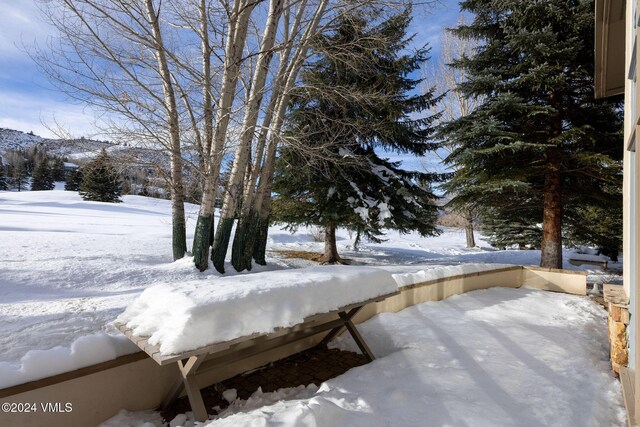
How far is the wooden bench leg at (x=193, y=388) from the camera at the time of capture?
224 centimetres

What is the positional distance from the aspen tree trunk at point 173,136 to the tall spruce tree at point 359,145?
285 cm

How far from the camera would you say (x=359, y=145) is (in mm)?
9789

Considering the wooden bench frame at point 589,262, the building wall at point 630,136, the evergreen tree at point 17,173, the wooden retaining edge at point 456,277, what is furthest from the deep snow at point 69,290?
the evergreen tree at point 17,173

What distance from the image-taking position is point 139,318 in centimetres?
228

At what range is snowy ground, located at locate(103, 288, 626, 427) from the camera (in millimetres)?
2271

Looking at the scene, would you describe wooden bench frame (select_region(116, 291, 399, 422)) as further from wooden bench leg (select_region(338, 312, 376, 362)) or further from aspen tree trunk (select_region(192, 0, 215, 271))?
aspen tree trunk (select_region(192, 0, 215, 271))

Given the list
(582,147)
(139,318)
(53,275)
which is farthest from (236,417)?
(582,147)

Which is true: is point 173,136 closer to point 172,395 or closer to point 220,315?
point 172,395

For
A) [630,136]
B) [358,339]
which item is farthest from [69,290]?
[630,136]

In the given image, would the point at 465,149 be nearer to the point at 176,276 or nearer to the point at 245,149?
the point at 245,149

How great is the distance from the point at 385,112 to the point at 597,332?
22.3 feet

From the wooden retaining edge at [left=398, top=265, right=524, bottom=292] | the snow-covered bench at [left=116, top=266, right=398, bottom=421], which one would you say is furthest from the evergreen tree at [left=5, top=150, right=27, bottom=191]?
the snow-covered bench at [left=116, top=266, right=398, bottom=421]

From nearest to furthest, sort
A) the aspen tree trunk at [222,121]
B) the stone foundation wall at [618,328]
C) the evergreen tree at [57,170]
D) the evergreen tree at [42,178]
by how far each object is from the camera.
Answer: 1. the stone foundation wall at [618,328]
2. the aspen tree trunk at [222,121]
3. the evergreen tree at [42,178]
4. the evergreen tree at [57,170]

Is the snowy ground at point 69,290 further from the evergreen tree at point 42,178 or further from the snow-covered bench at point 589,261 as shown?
the evergreen tree at point 42,178
